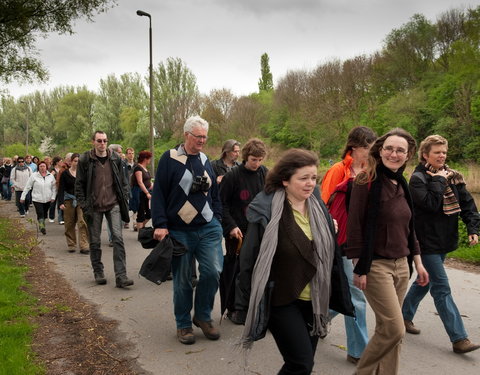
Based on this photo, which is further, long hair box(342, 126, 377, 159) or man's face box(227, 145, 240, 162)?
man's face box(227, 145, 240, 162)

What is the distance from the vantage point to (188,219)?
461 centimetres

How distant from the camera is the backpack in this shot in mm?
4070

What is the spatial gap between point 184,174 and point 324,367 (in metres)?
2.18

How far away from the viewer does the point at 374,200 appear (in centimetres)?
330

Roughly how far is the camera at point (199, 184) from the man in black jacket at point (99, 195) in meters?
2.42

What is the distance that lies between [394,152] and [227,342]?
8.10ft

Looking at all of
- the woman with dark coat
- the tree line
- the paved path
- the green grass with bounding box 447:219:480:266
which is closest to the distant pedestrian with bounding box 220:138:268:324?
the paved path

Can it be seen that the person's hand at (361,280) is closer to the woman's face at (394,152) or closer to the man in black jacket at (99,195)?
the woman's face at (394,152)

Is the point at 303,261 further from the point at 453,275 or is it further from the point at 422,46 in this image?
the point at 422,46

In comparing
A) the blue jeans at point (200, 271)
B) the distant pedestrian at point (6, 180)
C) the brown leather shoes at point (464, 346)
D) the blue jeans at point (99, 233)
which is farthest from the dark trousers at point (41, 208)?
the distant pedestrian at point (6, 180)

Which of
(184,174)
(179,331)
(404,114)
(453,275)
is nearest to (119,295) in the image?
(179,331)

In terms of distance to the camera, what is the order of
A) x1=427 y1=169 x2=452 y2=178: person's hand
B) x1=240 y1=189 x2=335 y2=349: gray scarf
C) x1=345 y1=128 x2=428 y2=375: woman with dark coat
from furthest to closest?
x1=427 y1=169 x2=452 y2=178: person's hand, x1=345 y1=128 x2=428 y2=375: woman with dark coat, x1=240 y1=189 x2=335 y2=349: gray scarf

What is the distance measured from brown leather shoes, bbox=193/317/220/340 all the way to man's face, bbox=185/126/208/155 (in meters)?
1.74

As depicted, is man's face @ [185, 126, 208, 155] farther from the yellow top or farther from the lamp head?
the lamp head
